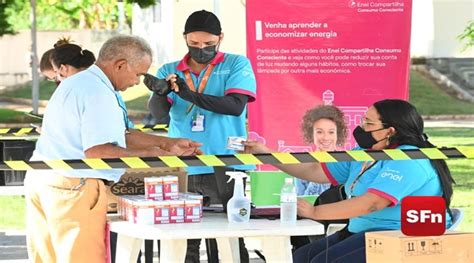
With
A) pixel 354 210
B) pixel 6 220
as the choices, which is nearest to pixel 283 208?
pixel 354 210

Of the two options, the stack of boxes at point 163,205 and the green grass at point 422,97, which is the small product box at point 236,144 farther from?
the green grass at point 422,97

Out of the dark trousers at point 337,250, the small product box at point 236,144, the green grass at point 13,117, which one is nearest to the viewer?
the dark trousers at point 337,250

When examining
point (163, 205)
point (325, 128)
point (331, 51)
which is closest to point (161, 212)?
point (163, 205)

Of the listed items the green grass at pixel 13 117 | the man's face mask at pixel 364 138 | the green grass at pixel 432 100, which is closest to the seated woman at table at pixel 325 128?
the man's face mask at pixel 364 138

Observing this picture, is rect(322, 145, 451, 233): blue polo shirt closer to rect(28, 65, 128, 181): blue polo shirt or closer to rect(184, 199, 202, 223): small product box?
rect(184, 199, 202, 223): small product box

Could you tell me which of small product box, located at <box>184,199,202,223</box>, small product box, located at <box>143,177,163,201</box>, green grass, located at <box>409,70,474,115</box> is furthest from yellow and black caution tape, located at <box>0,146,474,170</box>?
green grass, located at <box>409,70,474,115</box>

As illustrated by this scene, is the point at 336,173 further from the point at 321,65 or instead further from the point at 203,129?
the point at 321,65

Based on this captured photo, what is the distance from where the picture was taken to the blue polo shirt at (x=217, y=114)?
7.00 meters

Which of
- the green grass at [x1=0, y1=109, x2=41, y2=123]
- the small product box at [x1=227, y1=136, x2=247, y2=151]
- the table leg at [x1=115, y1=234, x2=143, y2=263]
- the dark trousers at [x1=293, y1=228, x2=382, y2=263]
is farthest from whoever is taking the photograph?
the green grass at [x1=0, y1=109, x2=41, y2=123]

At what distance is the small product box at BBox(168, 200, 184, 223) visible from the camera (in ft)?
18.4

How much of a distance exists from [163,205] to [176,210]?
0.07m

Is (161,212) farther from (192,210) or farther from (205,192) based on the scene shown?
(205,192)

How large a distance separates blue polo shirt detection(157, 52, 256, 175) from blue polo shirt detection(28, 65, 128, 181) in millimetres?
1359

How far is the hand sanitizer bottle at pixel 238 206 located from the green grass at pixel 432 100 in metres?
21.5
